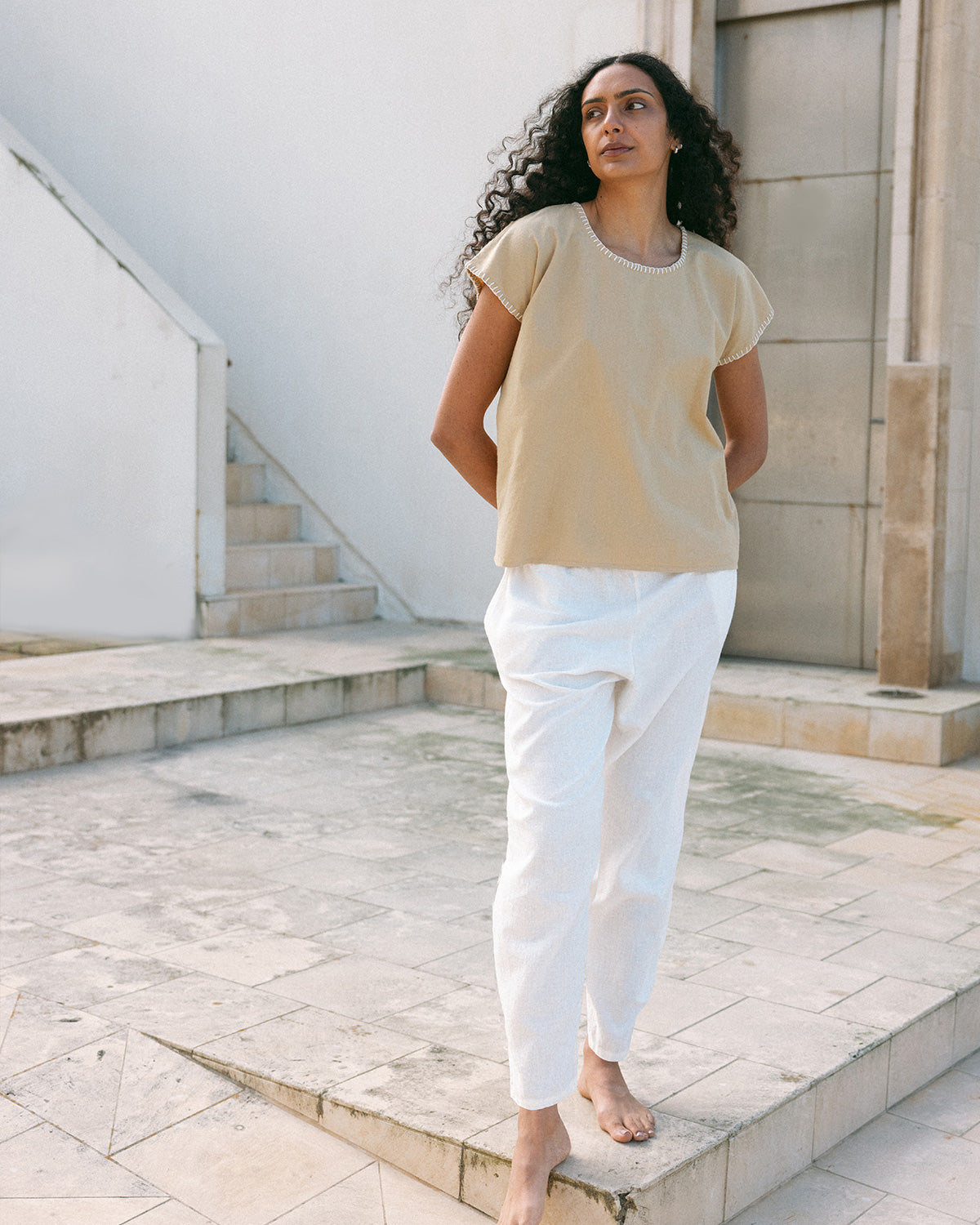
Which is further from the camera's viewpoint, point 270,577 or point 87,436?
point 270,577

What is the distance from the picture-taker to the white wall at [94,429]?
25.3 feet

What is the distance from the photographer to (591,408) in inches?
88.2

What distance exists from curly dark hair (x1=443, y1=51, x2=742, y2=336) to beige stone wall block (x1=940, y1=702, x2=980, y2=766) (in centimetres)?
376

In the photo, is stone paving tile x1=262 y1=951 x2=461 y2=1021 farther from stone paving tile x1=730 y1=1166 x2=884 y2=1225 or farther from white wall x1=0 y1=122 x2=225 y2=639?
white wall x1=0 y1=122 x2=225 y2=639

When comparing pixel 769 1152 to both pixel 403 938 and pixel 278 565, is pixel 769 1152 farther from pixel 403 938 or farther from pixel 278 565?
pixel 278 565

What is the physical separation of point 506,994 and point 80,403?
6.39 metres

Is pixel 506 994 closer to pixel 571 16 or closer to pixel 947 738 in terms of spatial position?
pixel 947 738

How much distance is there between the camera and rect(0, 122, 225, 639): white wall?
7.71 metres

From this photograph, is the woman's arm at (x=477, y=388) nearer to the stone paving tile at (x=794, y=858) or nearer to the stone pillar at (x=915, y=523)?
the stone paving tile at (x=794, y=858)

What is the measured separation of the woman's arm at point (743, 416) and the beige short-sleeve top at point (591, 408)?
11.1 inches

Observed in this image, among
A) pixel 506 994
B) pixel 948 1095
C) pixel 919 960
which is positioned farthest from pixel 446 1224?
pixel 919 960

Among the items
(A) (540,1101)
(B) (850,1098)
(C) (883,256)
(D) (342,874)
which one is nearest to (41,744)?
(D) (342,874)

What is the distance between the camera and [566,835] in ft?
7.16

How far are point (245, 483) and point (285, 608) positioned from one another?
120 centimetres
